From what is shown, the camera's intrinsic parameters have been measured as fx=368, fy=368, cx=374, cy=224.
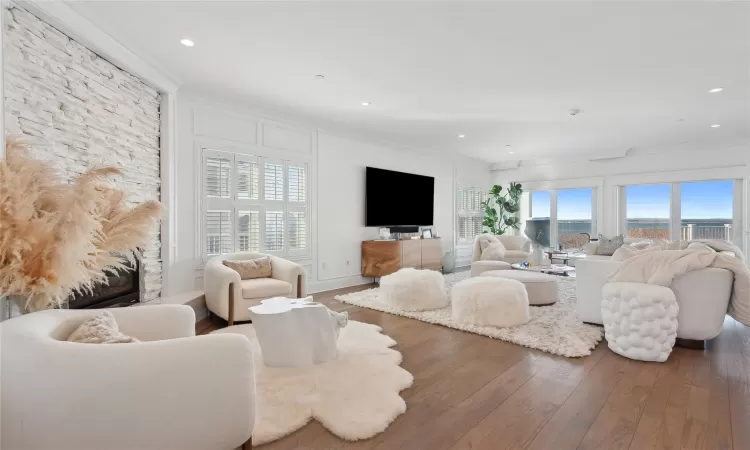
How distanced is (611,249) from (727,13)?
16.4 ft

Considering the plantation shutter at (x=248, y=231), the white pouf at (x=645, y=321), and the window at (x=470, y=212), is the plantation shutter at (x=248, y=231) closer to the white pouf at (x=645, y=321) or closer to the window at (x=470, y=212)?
the white pouf at (x=645, y=321)

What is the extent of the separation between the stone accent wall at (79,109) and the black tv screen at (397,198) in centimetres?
329

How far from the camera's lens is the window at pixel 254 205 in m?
4.39

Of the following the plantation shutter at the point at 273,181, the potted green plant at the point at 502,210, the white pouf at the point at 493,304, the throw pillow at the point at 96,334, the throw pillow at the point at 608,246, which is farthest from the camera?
the potted green plant at the point at 502,210

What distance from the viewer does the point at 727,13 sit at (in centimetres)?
257

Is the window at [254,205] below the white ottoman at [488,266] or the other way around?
the other way around

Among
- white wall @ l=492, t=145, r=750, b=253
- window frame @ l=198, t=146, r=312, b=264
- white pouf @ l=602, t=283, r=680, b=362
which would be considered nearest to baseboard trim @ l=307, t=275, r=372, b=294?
window frame @ l=198, t=146, r=312, b=264

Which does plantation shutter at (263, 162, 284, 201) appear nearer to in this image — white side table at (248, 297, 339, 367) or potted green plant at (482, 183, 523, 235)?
white side table at (248, 297, 339, 367)

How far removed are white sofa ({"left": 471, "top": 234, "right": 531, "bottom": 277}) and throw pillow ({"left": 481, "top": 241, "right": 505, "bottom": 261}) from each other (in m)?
0.10

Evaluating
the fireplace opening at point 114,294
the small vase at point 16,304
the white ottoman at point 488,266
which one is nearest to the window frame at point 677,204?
the white ottoman at point 488,266

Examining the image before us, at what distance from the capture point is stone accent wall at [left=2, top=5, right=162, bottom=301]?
7.68ft

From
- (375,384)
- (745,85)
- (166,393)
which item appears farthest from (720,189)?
(166,393)

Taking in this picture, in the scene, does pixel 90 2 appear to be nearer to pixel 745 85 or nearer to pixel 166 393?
pixel 166 393

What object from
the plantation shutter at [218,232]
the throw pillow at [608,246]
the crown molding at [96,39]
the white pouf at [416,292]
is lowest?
the white pouf at [416,292]
